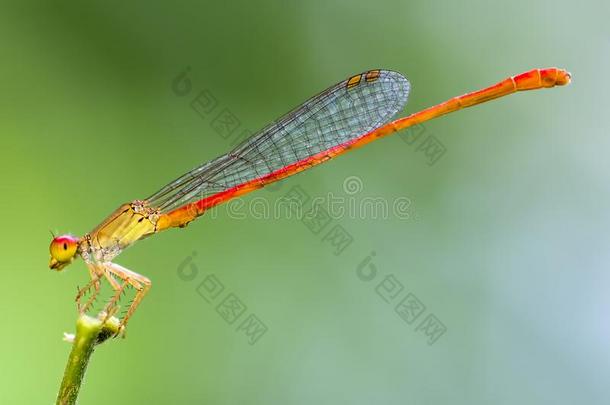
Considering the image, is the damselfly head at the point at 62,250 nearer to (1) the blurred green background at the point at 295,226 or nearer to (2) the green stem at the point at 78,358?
(1) the blurred green background at the point at 295,226

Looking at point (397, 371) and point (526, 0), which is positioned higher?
point (526, 0)

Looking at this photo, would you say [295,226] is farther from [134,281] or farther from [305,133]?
[134,281]

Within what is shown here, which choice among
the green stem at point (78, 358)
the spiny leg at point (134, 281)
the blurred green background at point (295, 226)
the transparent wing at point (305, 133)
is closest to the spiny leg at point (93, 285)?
the spiny leg at point (134, 281)

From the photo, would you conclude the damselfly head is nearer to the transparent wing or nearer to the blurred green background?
the transparent wing

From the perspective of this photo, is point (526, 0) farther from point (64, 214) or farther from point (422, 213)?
point (64, 214)

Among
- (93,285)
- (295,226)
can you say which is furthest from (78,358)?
(295,226)

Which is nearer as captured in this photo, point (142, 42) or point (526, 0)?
point (142, 42)

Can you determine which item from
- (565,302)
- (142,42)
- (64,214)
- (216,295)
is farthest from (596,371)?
(142,42)
